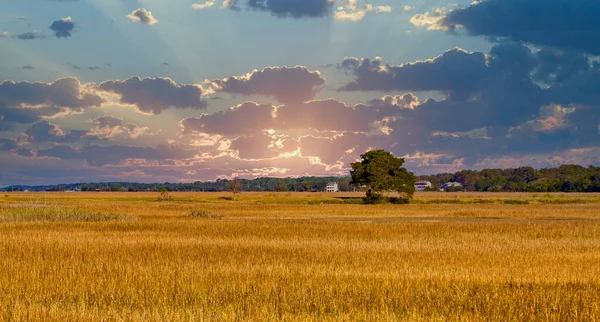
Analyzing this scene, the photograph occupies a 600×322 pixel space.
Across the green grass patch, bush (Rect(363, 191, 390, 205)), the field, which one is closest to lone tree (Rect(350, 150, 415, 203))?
bush (Rect(363, 191, 390, 205))

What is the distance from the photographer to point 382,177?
315 ft

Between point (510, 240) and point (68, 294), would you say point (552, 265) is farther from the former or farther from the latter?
point (68, 294)

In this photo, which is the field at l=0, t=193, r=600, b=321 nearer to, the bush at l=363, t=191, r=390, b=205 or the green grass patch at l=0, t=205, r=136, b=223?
the green grass patch at l=0, t=205, r=136, b=223

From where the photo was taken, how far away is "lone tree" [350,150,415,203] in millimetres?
95625

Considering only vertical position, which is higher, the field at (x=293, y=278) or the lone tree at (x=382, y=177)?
the lone tree at (x=382, y=177)

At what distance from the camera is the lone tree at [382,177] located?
314 feet

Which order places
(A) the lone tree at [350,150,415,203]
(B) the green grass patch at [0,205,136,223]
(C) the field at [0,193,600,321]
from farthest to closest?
(A) the lone tree at [350,150,415,203] → (B) the green grass patch at [0,205,136,223] → (C) the field at [0,193,600,321]

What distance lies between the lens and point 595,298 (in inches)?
595

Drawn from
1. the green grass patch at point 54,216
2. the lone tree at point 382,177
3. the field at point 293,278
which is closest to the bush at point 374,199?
the lone tree at point 382,177

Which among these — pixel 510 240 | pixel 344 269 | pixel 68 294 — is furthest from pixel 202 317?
pixel 510 240

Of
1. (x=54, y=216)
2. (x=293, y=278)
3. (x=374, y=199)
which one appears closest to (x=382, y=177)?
(x=374, y=199)

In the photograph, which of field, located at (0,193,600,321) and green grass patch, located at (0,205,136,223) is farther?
green grass patch, located at (0,205,136,223)

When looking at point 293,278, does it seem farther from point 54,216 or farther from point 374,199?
point 374,199

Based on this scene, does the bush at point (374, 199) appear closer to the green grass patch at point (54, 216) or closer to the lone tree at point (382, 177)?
the lone tree at point (382, 177)
